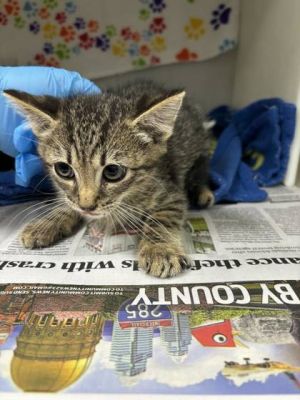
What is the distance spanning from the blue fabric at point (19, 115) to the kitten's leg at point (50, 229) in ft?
0.43

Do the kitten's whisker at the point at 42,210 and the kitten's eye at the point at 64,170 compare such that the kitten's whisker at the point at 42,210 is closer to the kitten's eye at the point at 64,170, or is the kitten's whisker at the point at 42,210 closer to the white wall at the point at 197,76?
the kitten's eye at the point at 64,170

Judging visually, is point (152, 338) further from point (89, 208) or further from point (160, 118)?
point (160, 118)

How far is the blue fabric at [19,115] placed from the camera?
1.22 metres

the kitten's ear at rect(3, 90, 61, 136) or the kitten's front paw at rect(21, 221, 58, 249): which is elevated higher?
the kitten's ear at rect(3, 90, 61, 136)

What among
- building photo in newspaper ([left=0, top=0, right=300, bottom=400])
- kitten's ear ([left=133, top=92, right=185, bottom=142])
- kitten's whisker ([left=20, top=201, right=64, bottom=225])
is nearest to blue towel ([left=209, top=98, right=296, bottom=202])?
building photo in newspaper ([left=0, top=0, right=300, bottom=400])

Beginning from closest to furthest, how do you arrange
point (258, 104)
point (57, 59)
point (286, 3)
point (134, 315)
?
point (134, 315)
point (286, 3)
point (258, 104)
point (57, 59)

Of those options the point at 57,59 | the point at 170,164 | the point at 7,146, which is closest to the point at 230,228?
the point at 170,164

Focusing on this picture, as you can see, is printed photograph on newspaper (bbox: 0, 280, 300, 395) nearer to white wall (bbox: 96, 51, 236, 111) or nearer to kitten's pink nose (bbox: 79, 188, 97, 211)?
kitten's pink nose (bbox: 79, 188, 97, 211)

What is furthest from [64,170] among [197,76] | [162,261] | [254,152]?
[197,76]

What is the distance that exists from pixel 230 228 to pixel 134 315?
1.72 ft

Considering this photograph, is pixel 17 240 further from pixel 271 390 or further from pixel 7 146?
pixel 271 390

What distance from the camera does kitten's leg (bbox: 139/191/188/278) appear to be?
0.97 m

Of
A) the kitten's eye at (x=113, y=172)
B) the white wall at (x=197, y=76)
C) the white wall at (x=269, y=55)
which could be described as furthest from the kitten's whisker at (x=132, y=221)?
the white wall at (x=197, y=76)

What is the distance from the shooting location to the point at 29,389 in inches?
24.6
